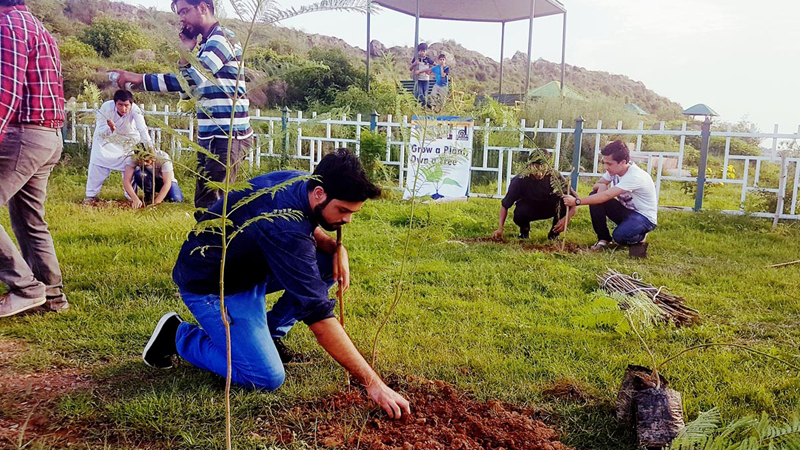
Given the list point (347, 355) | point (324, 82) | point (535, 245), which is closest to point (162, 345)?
point (347, 355)

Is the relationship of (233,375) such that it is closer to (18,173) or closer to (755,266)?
(18,173)

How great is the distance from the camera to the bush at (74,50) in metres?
19.7

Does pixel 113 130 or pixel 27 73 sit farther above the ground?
pixel 27 73

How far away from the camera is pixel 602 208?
6.13 m

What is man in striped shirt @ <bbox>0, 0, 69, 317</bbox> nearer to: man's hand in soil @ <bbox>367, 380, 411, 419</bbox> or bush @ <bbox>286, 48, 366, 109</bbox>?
man's hand in soil @ <bbox>367, 380, 411, 419</bbox>

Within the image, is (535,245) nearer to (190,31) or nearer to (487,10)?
(190,31)

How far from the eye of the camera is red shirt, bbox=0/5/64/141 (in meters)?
3.06

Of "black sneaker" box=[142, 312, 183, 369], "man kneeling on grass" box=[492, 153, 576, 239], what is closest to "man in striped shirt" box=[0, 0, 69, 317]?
"black sneaker" box=[142, 312, 183, 369]

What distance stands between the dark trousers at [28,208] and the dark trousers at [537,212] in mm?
4514

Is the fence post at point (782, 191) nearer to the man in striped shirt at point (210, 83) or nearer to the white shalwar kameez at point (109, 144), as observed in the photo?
the man in striped shirt at point (210, 83)

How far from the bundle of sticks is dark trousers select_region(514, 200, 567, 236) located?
73.0 inches

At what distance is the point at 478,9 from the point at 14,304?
19.6 meters

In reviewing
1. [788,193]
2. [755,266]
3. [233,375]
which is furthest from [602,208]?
[233,375]

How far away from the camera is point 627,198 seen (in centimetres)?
600
